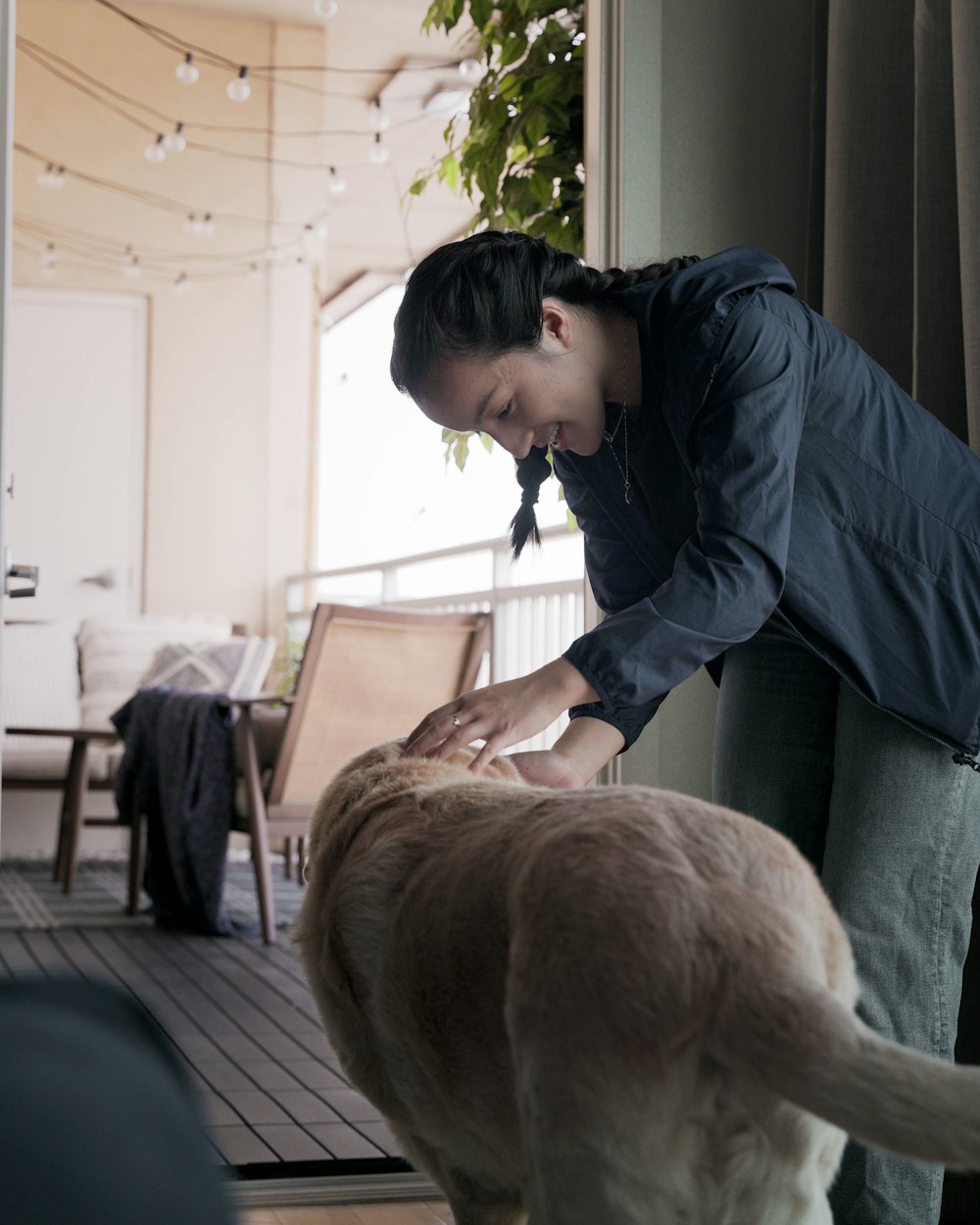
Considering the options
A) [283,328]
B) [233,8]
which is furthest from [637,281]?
[233,8]

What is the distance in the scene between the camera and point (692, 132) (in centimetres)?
207

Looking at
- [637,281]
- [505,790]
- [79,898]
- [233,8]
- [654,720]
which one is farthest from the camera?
[233,8]

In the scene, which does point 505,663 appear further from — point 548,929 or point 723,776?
point 548,929

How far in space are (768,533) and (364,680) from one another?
268cm

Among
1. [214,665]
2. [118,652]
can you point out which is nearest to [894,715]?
[214,665]

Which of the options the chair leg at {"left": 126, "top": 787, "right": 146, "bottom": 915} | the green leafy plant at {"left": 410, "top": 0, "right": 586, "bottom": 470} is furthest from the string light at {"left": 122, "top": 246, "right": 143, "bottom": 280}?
the green leafy plant at {"left": 410, "top": 0, "right": 586, "bottom": 470}

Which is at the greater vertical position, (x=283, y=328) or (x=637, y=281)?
(x=283, y=328)

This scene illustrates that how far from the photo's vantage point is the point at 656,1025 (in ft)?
2.57

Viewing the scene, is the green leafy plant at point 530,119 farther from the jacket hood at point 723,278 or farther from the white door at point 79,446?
the white door at point 79,446

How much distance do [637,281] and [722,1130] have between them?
3.09ft

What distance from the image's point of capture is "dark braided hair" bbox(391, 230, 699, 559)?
4.22 ft

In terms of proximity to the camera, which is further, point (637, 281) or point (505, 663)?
point (505, 663)

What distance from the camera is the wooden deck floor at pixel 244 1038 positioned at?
214 cm

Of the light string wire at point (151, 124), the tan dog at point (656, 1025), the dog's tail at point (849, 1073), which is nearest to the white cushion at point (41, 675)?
the light string wire at point (151, 124)
